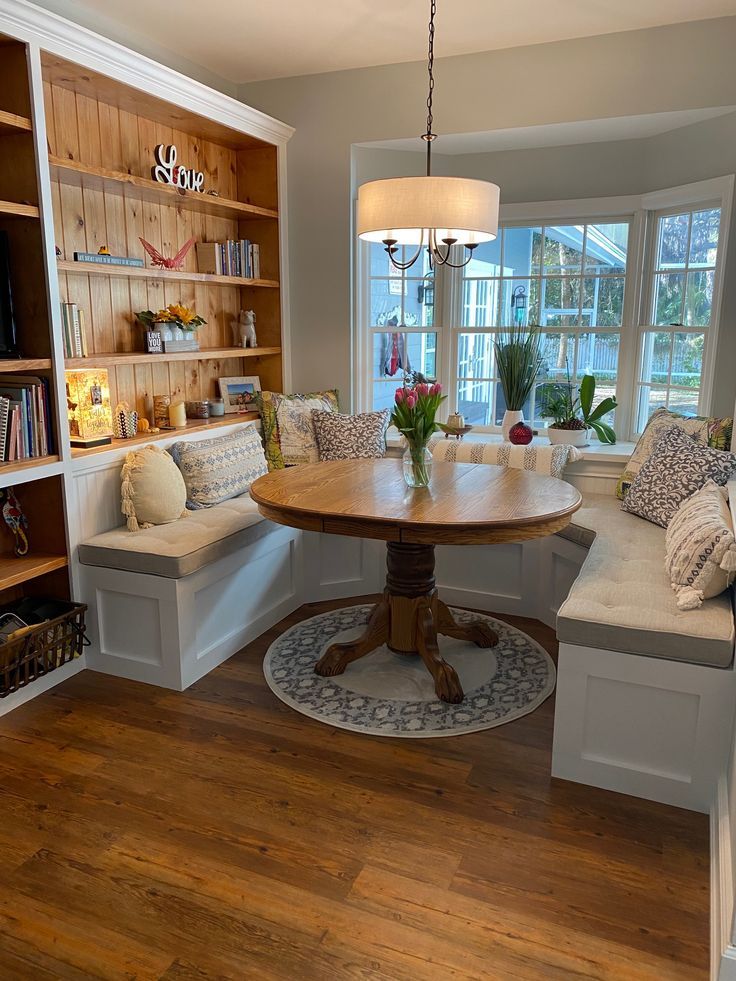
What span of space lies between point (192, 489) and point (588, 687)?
2.00m

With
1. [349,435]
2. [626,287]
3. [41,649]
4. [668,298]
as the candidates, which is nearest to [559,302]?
[626,287]

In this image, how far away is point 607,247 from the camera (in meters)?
4.32

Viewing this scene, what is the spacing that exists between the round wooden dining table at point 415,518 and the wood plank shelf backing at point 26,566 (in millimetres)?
855

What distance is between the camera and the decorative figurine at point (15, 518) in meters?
3.02

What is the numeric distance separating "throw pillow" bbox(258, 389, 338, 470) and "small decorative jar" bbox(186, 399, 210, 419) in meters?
0.33

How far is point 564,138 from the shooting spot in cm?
408

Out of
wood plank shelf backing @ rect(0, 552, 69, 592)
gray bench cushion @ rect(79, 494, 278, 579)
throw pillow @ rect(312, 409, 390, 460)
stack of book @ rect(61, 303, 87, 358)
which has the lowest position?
wood plank shelf backing @ rect(0, 552, 69, 592)

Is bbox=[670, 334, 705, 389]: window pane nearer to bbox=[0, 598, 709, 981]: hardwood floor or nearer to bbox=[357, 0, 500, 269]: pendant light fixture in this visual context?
bbox=[357, 0, 500, 269]: pendant light fixture

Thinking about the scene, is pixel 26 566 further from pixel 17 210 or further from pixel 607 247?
pixel 607 247

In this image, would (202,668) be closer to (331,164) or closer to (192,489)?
(192,489)

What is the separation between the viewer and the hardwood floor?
177 centimetres

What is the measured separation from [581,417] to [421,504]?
1973mm

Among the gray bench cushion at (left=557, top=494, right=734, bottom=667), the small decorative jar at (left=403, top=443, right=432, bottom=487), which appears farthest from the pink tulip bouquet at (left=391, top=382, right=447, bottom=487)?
the gray bench cushion at (left=557, top=494, right=734, bottom=667)

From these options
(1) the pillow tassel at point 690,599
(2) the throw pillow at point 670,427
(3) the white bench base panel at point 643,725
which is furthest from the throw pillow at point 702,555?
(2) the throw pillow at point 670,427
